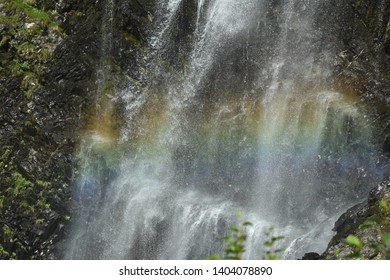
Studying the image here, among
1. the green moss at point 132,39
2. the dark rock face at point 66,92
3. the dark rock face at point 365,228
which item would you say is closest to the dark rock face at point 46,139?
the dark rock face at point 66,92

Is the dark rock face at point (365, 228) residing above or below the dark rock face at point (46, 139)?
above

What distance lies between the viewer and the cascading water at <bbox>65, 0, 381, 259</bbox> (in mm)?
12195

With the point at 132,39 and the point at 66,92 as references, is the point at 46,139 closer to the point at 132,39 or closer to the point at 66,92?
the point at 66,92

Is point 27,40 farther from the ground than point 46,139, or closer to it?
farther from the ground

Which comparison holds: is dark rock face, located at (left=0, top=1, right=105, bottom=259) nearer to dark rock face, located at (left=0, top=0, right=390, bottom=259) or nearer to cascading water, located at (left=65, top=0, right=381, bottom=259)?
dark rock face, located at (left=0, top=0, right=390, bottom=259)

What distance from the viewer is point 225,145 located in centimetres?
1389

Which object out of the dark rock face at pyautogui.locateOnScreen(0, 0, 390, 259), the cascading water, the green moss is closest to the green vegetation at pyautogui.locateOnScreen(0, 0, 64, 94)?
the dark rock face at pyautogui.locateOnScreen(0, 0, 390, 259)

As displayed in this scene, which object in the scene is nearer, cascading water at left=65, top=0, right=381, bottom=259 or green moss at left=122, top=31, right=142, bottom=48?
cascading water at left=65, top=0, right=381, bottom=259

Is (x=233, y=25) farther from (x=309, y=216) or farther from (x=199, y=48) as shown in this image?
(x=309, y=216)

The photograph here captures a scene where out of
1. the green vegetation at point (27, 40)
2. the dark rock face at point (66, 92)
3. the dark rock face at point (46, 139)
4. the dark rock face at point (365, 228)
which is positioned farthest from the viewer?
the green vegetation at point (27, 40)

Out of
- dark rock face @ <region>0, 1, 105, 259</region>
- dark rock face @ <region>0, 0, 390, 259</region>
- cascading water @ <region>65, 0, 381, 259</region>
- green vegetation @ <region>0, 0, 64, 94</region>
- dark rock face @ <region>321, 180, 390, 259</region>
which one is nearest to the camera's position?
dark rock face @ <region>321, 180, 390, 259</region>

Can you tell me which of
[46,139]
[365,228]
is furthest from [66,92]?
[365,228]

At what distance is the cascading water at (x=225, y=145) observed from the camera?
1220 centimetres

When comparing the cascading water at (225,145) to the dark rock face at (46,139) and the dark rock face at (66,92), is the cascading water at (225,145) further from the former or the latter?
the dark rock face at (46,139)
